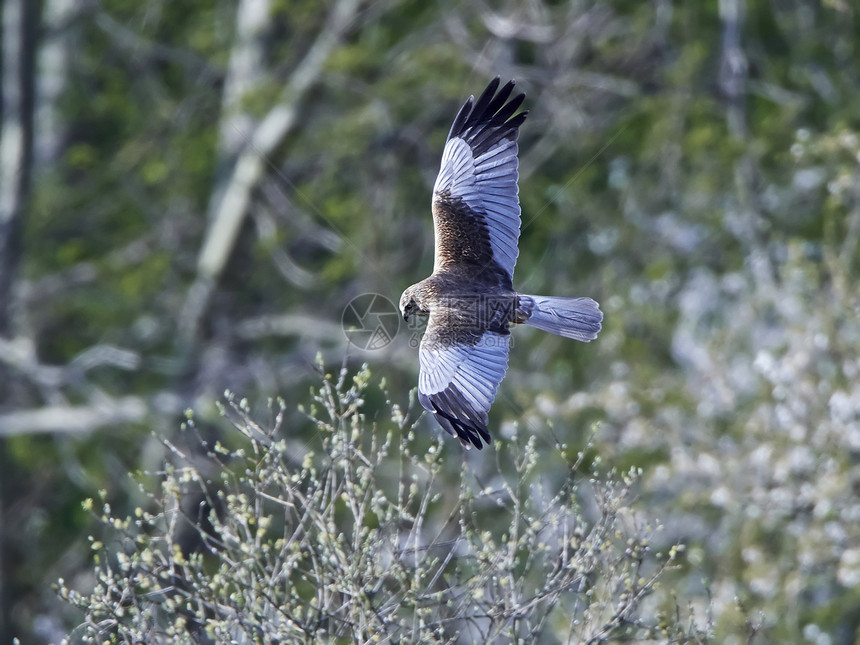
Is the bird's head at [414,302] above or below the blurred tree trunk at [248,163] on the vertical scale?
above

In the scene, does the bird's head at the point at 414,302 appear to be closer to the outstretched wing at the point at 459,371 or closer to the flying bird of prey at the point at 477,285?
the flying bird of prey at the point at 477,285

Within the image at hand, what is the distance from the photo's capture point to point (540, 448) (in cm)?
1070

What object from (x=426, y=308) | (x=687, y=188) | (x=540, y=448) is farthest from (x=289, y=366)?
(x=426, y=308)

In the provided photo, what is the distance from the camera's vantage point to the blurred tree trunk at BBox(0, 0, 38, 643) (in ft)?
39.2

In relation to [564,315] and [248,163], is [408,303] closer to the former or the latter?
[564,315]

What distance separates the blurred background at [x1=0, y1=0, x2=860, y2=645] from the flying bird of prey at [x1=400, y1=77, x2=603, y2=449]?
126 inches

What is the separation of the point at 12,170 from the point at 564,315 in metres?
8.42

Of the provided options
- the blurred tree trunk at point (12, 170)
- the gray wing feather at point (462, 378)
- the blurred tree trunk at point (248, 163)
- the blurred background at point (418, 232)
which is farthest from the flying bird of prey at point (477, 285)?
the blurred tree trunk at point (12, 170)

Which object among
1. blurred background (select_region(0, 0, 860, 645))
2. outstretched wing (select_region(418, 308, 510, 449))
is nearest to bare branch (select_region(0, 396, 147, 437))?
blurred background (select_region(0, 0, 860, 645))

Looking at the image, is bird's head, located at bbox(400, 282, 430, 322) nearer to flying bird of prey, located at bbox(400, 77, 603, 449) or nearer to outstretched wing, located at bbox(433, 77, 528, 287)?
flying bird of prey, located at bbox(400, 77, 603, 449)

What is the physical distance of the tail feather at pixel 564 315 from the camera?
563 centimetres

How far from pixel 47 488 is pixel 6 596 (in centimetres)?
281

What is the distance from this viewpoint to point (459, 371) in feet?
17.6

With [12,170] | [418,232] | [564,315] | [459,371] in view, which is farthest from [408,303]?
[12,170]
